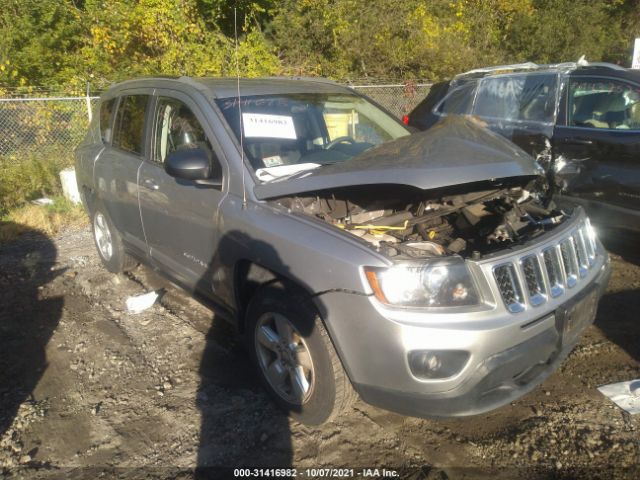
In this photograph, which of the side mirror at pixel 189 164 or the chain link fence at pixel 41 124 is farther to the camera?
the chain link fence at pixel 41 124

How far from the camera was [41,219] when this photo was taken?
22.6 feet

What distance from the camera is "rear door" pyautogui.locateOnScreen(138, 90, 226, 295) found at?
3.14 meters

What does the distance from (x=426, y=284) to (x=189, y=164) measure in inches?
61.0

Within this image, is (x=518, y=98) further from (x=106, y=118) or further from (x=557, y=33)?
(x=557, y=33)

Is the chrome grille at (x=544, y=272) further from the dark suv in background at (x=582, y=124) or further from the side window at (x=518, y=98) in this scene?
the side window at (x=518, y=98)

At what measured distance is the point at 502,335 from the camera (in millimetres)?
2176

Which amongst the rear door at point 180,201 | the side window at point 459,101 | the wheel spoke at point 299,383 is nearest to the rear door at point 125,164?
the rear door at point 180,201

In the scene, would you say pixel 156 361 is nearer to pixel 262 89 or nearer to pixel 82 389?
pixel 82 389

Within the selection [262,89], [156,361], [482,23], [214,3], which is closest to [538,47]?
[482,23]

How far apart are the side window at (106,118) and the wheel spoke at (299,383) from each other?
3.11 metres

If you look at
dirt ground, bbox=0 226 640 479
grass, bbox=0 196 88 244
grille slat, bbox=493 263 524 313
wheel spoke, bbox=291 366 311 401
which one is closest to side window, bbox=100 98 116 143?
dirt ground, bbox=0 226 640 479

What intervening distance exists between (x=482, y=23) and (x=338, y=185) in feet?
55.8

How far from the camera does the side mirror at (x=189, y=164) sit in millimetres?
2885

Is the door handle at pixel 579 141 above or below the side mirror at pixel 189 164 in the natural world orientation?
below
